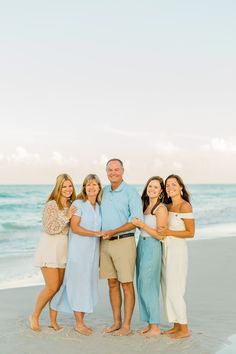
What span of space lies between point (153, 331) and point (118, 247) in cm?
93

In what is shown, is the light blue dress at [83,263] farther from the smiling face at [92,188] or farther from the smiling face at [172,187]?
the smiling face at [172,187]

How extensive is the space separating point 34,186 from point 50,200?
39.6m

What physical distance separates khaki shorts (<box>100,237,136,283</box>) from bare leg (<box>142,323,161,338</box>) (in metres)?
0.52

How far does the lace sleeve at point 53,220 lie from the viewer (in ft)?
16.8

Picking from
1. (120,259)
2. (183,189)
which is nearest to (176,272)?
(120,259)

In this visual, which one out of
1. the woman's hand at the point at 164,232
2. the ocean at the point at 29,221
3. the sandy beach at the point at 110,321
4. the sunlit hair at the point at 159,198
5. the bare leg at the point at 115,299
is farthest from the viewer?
the ocean at the point at 29,221

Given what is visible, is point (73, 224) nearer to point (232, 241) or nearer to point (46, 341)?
point (46, 341)

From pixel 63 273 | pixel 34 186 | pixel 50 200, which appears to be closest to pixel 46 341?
pixel 63 273

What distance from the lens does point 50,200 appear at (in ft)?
17.2

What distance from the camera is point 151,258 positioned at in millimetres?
4992

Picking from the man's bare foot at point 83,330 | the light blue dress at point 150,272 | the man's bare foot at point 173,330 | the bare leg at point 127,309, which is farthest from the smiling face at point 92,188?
the man's bare foot at point 173,330

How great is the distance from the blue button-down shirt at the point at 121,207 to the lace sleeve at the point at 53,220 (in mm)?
422

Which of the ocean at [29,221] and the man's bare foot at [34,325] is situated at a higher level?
the ocean at [29,221]

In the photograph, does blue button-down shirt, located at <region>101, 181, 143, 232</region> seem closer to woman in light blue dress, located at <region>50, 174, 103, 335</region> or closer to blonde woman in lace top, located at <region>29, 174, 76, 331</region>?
woman in light blue dress, located at <region>50, 174, 103, 335</region>
